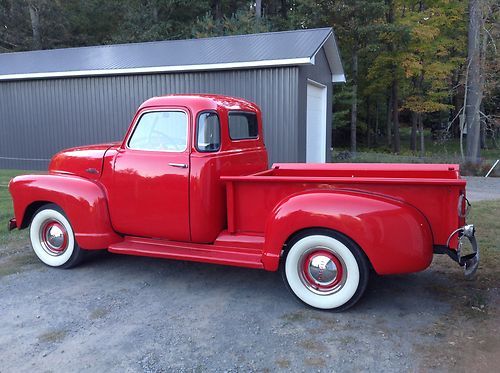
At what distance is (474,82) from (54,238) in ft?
60.2

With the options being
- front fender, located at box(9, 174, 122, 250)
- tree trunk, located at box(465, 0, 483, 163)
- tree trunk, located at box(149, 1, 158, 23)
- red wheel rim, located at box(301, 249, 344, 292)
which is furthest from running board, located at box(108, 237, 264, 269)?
tree trunk, located at box(149, 1, 158, 23)

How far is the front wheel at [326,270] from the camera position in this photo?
3916 millimetres

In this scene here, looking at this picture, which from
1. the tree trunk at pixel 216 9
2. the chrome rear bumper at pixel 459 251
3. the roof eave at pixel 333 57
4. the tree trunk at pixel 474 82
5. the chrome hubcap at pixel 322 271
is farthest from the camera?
the tree trunk at pixel 216 9

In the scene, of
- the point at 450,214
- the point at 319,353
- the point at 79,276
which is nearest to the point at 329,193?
the point at 450,214

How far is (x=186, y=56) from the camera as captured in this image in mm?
13023

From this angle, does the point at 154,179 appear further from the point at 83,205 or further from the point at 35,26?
the point at 35,26

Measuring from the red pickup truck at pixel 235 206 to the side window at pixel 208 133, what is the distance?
0.04ft

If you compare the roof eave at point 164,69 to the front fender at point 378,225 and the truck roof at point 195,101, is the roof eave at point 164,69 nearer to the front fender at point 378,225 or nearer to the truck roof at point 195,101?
the truck roof at point 195,101

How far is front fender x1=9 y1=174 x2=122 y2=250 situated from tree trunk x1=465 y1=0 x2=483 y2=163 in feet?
55.0

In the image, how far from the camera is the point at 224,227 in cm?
470

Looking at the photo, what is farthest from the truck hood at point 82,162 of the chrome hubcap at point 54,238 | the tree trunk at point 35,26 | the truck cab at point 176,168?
the tree trunk at point 35,26

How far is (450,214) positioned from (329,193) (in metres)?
1.00

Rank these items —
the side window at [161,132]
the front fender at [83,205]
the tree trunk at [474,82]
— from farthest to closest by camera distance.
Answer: the tree trunk at [474,82], the front fender at [83,205], the side window at [161,132]

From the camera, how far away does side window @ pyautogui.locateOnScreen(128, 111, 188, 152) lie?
470 centimetres
